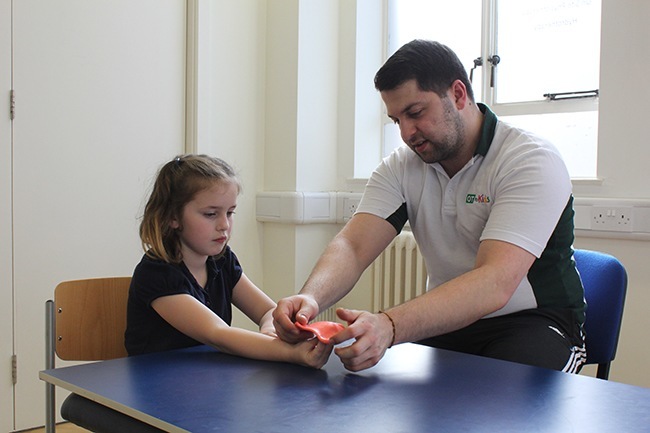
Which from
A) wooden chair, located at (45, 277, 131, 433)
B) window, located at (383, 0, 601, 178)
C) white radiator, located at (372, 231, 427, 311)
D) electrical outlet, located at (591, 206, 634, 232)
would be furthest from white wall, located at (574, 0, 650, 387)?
wooden chair, located at (45, 277, 131, 433)

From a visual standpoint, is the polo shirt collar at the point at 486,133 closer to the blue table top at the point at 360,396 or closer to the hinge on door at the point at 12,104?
the blue table top at the point at 360,396

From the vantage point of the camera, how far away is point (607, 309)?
5.62 ft

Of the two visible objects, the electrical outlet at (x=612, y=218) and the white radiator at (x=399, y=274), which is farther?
the white radiator at (x=399, y=274)

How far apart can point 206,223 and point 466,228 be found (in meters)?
0.66

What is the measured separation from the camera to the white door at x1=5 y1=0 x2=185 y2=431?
2.78 meters

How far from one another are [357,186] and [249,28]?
976 mm

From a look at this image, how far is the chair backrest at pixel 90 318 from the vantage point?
1.64 metres

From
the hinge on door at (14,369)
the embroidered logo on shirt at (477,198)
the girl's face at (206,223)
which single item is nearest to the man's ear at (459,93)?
the embroidered logo on shirt at (477,198)

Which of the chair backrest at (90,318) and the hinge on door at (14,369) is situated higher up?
the chair backrest at (90,318)

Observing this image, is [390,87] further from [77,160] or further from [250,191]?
[250,191]

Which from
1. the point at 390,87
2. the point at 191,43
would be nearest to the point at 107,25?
the point at 191,43

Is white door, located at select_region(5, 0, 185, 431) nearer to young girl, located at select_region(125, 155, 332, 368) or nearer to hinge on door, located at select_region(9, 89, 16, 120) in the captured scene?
hinge on door, located at select_region(9, 89, 16, 120)

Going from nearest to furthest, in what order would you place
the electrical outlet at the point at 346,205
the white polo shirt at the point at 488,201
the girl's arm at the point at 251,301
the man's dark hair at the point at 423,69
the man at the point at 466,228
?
the man at the point at 466,228
the white polo shirt at the point at 488,201
the man's dark hair at the point at 423,69
the girl's arm at the point at 251,301
the electrical outlet at the point at 346,205

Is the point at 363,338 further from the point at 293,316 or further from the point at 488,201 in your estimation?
the point at 488,201
